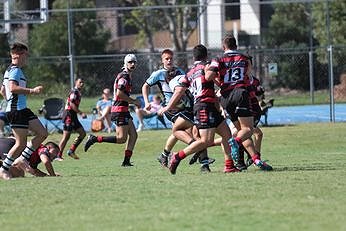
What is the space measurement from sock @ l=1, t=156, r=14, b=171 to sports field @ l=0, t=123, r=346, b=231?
1.82 ft

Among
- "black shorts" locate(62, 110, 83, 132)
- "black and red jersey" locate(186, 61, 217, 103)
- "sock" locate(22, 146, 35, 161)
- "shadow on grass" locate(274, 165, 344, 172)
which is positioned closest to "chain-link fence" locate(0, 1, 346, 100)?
"black shorts" locate(62, 110, 83, 132)

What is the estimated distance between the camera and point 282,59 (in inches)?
1674

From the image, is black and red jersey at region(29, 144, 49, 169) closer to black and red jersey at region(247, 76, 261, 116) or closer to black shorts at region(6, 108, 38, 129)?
black shorts at region(6, 108, 38, 129)

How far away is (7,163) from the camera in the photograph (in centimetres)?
1361

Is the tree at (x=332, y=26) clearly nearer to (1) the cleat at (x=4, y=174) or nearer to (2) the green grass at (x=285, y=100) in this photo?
(2) the green grass at (x=285, y=100)

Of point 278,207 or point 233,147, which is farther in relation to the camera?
point 233,147

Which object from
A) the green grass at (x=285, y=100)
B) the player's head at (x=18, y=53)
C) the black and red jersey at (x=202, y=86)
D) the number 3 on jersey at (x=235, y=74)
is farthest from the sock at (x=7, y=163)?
the green grass at (x=285, y=100)

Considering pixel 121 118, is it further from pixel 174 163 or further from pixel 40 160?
pixel 174 163

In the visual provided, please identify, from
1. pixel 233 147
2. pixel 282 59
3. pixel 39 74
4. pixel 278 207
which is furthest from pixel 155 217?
pixel 282 59

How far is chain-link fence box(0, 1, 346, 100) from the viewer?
37.1 meters

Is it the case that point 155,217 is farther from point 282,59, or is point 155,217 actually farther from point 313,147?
point 282,59

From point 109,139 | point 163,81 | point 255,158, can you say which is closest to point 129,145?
point 109,139

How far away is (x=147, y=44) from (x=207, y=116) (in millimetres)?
40020

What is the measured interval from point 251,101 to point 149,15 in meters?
34.0
